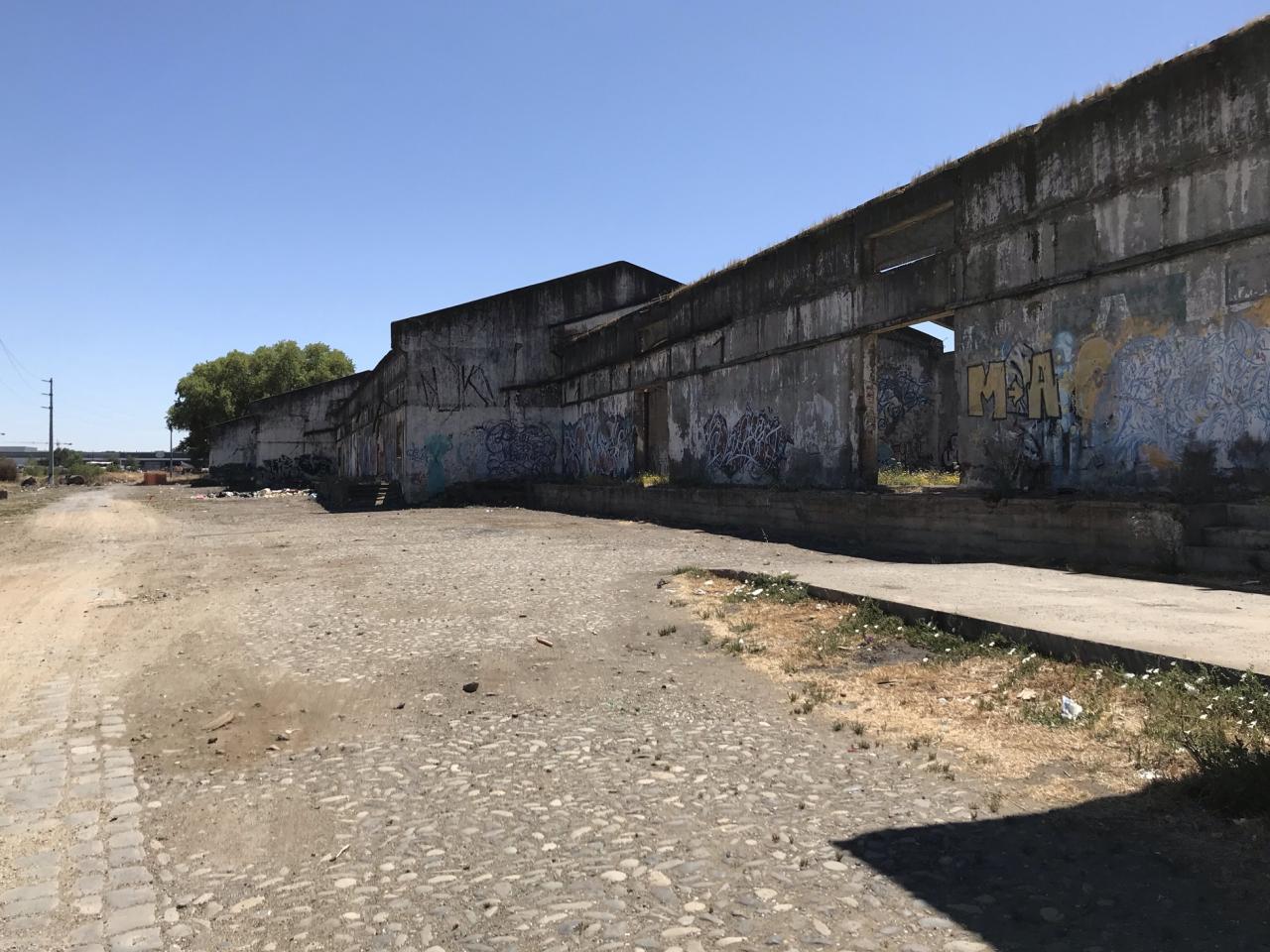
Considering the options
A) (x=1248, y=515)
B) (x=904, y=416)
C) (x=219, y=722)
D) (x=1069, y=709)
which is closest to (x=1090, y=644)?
(x=1069, y=709)

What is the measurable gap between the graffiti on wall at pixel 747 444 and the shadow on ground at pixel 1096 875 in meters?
11.7

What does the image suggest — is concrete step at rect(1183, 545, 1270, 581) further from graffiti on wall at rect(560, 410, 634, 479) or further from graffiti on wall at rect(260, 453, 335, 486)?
graffiti on wall at rect(260, 453, 335, 486)

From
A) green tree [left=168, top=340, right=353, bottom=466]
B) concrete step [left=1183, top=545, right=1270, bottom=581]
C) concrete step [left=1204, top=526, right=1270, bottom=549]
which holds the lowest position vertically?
concrete step [left=1183, top=545, right=1270, bottom=581]

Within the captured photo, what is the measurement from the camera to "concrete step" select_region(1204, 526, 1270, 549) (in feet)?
22.5

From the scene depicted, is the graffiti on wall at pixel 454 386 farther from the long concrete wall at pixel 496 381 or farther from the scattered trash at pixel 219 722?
the scattered trash at pixel 219 722

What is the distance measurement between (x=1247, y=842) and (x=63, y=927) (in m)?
3.59

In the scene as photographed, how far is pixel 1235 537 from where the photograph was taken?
709 cm

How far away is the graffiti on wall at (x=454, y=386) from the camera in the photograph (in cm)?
2438

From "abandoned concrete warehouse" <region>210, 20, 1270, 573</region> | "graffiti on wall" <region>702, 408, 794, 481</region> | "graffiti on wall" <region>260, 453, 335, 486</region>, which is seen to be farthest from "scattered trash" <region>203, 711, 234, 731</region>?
"graffiti on wall" <region>260, 453, 335, 486</region>

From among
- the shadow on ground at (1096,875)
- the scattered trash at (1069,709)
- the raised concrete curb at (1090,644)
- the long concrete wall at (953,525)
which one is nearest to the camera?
the shadow on ground at (1096,875)

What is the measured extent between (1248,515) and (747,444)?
909 centimetres

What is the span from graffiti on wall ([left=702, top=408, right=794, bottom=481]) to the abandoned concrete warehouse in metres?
0.05

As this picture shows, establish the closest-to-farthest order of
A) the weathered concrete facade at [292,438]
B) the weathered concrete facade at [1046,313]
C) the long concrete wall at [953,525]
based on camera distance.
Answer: the long concrete wall at [953,525] < the weathered concrete facade at [1046,313] < the weathered concrete facade at [292,438]

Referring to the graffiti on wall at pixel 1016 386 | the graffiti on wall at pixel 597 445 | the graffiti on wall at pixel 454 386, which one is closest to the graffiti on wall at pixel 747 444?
the graffiti on wall at pixel 1016 386
